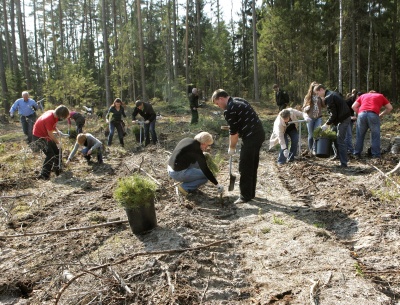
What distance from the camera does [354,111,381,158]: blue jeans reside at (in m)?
8.00

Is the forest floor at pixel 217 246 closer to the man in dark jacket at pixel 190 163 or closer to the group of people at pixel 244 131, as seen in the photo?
the man in dark jacket at pixel 190 163

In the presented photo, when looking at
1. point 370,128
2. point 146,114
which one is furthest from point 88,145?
point 370,128

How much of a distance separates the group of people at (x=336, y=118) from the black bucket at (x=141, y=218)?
12.8 feet

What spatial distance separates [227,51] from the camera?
3397 cm

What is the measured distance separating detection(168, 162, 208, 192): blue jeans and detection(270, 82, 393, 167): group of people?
7.62ft

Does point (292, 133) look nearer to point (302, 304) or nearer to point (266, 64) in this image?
point (302, 304)

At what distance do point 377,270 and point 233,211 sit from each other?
2272 millimetres

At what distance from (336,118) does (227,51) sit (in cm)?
2806

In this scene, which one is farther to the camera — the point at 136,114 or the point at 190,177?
the point at 136,114

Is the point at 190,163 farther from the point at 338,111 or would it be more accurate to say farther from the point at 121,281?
the point at 338,111

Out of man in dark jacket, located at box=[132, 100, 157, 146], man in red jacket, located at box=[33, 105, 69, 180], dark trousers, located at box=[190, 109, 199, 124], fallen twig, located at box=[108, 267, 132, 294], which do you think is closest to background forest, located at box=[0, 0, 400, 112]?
dark trousers, located at box=[190, 109, 199, 124]

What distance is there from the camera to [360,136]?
8.34m

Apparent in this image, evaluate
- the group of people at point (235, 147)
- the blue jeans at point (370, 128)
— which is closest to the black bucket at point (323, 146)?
the blue jeans at point (370, 128)

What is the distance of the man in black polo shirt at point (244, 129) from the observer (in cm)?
521
